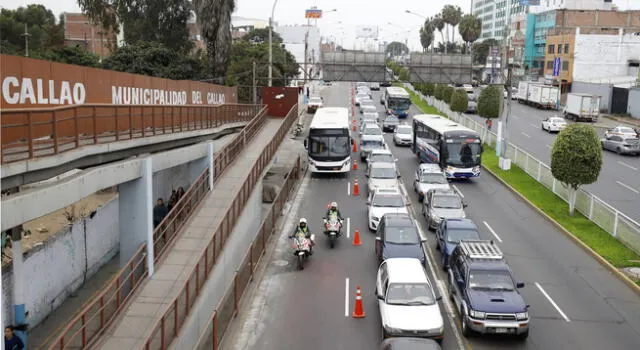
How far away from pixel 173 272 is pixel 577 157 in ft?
60.7

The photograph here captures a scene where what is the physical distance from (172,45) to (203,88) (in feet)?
96.8

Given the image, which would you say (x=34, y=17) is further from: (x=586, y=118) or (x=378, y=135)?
(x=586, y=118)

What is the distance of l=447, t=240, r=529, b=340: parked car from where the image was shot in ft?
51.3

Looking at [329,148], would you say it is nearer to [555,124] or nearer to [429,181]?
[429,181]

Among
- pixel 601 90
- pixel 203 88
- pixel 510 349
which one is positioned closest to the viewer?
pixel 510 349

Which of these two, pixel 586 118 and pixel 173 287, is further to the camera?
pixel 586 118

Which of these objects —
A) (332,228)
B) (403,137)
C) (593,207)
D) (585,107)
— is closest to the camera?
(332,228)

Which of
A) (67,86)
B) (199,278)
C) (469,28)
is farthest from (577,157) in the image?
(469,28)

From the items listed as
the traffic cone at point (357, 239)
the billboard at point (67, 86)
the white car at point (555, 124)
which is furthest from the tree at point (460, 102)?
the traffic cone at point (357, 239)

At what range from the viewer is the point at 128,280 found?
16.5 meters

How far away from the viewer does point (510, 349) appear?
50.9 ft

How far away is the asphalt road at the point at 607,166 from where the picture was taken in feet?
105

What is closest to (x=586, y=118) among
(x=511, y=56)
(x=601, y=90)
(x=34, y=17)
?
(x=601, y=90)

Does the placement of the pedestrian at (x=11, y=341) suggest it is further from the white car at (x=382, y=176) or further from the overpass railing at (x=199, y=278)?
the white car at (x=382, y=176)
